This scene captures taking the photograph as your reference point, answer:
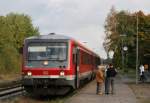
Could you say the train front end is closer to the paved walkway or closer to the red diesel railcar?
the red diesel railcar

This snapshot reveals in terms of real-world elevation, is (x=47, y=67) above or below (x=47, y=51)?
below

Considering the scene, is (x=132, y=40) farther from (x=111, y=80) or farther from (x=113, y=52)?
(x=111, y=80)

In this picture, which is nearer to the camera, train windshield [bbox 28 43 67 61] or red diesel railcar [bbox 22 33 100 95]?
red diesel railcar [bbox 22 33 100 95]

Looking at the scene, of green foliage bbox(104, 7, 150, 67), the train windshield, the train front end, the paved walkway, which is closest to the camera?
the paved walkway

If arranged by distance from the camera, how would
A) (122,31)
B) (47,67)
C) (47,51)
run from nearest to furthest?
(47,67), (47,51), (122,31)

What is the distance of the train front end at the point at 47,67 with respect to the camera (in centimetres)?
2366

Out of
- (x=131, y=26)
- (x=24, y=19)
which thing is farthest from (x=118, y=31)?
(x=24, y=19)

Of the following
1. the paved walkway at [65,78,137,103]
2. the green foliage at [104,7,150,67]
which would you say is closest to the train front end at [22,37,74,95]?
the paved walkway at [65,78,137,103]

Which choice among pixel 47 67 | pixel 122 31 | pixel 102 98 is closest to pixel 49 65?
pixel 47 67

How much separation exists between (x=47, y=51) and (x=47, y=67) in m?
1.00

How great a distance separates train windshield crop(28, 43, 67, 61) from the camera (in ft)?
79.7

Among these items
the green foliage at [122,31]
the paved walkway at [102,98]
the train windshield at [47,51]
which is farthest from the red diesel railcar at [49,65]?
the green foliage at [122,31]

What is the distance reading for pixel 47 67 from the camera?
23.9 metres

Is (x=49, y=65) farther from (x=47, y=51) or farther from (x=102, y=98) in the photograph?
(x=102, y=98)
